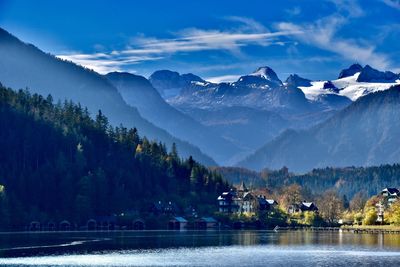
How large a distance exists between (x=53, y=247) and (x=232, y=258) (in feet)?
104

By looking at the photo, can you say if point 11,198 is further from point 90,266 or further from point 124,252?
point 90,266

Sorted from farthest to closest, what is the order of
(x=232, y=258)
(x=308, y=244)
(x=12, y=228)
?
(x=12, y=228) < (x=308, y=244) < (x=232, y=258)

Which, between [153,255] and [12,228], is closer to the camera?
[153,255]

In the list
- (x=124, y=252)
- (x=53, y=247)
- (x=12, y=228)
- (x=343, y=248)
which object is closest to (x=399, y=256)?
(x=343, y=248)

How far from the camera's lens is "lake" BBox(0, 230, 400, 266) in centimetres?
11469

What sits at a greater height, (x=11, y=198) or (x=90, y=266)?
(x=11, y=198)

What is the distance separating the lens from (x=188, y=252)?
13438 cm

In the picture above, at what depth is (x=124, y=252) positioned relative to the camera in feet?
435

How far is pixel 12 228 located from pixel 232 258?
83898 mm

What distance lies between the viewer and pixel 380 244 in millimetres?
157000

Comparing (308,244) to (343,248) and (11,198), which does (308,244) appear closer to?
(343,248)

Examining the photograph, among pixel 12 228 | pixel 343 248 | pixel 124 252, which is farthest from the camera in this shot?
pixel 12 228

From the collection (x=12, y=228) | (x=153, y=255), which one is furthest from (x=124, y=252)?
(x=12, y=228)

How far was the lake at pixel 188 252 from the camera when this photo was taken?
115 meters
